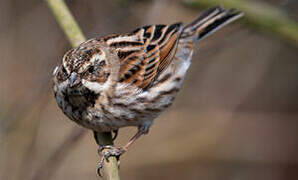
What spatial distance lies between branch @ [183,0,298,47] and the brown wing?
2.18ft

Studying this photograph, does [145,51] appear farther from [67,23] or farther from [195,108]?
[195,108]

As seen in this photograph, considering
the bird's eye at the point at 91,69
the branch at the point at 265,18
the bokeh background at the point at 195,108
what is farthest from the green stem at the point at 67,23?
the bokeh background at the point at 195,108

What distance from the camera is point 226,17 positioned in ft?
19.2

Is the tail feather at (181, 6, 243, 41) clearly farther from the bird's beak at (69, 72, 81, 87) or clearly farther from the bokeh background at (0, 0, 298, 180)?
the bird's beak at (69, 72, 81, 87)

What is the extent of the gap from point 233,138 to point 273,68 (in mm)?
1565

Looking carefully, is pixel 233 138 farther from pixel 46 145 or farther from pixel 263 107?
pixel 46 145

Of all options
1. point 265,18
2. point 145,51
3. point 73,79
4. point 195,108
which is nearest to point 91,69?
point 73,79

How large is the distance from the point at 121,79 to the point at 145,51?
516 millimetres

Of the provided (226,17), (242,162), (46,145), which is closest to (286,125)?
(242,162)

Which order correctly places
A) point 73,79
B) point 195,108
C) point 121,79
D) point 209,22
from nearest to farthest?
point 73,79 → point 121,79 → point 209,22 → point 195,108

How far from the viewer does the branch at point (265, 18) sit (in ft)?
19.7

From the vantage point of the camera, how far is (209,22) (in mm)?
5906

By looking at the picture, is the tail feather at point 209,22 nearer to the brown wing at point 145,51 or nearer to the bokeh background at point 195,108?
the brown wing at point 145,51

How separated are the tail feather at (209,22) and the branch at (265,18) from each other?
0.49ft
